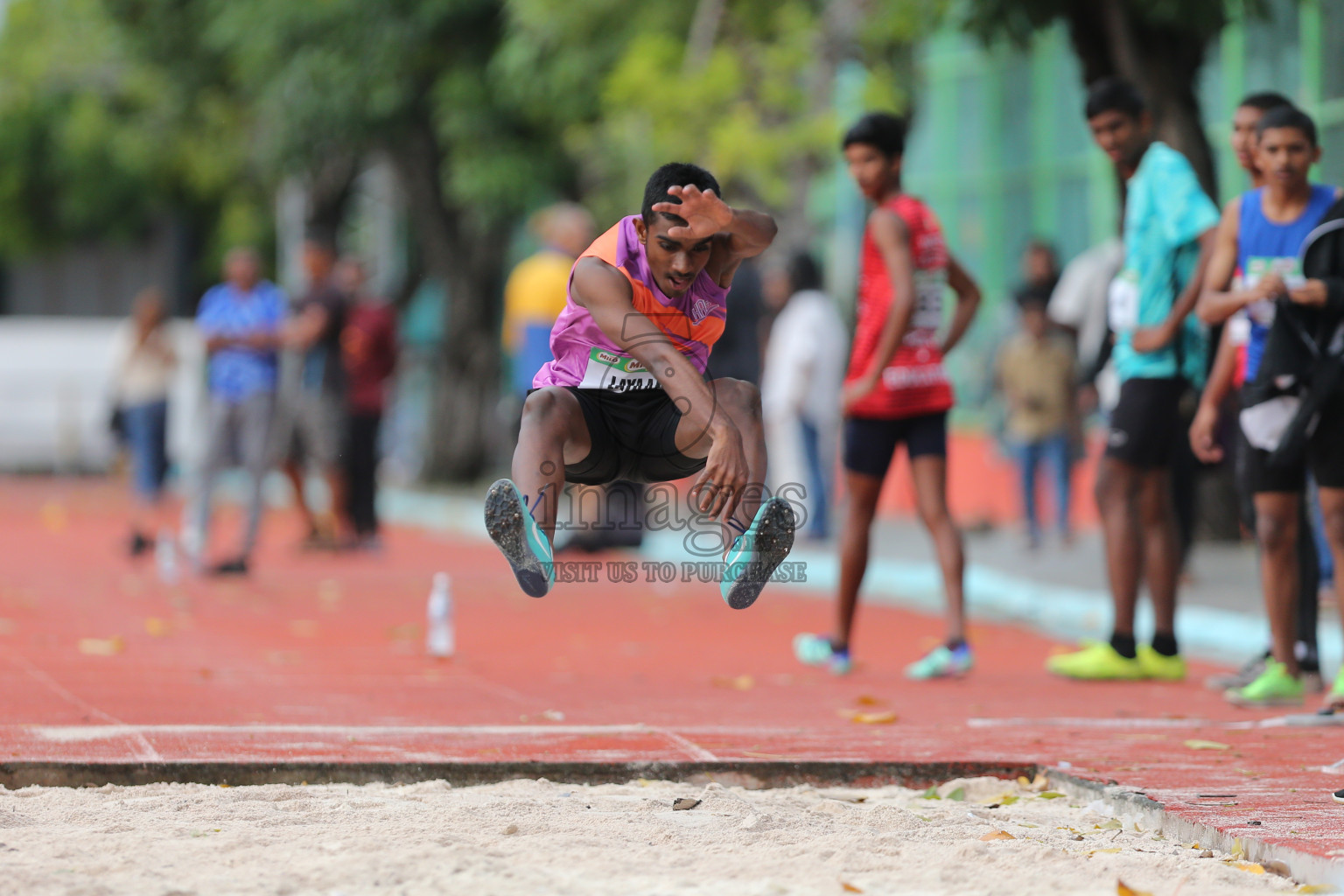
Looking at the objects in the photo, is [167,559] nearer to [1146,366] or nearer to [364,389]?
[364,389]

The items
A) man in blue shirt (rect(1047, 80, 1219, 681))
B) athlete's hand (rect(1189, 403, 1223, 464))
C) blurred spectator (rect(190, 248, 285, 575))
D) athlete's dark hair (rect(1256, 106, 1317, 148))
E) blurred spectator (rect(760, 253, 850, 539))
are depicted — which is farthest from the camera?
blurred spectator (rect(760, 253, 850, 539))

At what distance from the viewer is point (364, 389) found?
14195 millimetres

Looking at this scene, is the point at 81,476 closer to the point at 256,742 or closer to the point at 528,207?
the point at 528,207

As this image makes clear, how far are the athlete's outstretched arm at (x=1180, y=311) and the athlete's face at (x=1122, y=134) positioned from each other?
1.72 ft

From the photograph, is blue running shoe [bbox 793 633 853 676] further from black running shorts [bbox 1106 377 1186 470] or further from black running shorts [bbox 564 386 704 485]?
black running shorts [bbox 564 386 704 485]

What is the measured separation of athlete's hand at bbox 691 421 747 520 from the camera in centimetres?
511

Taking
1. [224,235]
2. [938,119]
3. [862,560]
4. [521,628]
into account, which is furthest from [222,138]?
[862,560]

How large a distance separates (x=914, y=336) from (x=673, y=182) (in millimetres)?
2511

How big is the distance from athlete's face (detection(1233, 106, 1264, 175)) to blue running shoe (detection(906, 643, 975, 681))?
2.16m

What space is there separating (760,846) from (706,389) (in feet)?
4.63

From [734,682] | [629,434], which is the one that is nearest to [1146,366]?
[734,682]

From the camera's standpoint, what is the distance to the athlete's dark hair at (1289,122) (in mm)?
6578

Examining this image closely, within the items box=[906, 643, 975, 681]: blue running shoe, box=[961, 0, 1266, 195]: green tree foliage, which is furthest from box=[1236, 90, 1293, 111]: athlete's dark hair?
box=[961, 0, 1266, 195]: green tree foliage

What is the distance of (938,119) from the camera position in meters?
18.9
